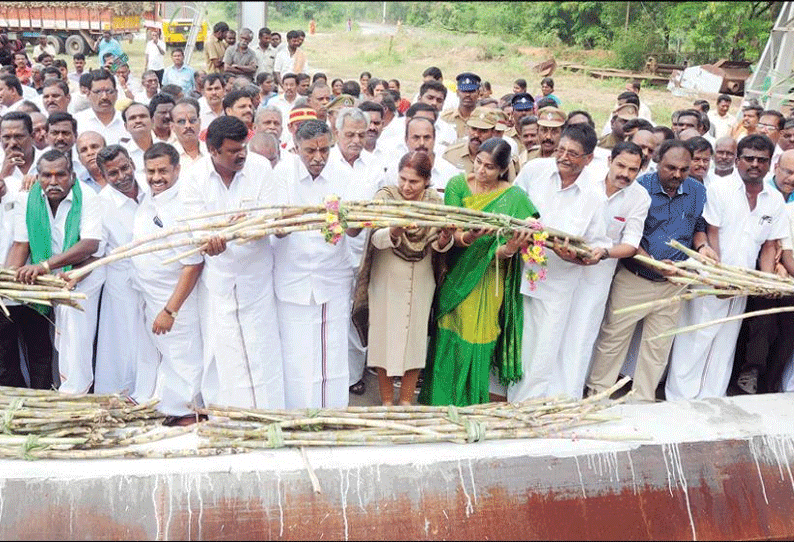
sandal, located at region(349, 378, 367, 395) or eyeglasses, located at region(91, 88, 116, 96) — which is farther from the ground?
eyeglasses, located at region(91, 88, 116, 96)

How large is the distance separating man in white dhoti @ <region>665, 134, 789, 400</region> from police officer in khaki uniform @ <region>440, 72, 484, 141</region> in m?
2.47

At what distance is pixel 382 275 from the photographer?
4.16 meters

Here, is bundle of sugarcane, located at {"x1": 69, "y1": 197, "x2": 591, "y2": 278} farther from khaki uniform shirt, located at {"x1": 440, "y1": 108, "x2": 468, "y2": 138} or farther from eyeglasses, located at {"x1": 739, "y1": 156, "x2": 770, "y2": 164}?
khaki uniform shirt, located at {"x1": 440, "y1": 108, "x2": 468, "y2": 138}

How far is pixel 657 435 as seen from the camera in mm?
3805

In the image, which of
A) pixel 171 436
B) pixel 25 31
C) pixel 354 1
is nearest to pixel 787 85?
pixel 171 436

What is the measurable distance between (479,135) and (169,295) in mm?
2169

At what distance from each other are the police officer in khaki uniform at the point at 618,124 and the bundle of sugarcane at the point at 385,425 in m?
2.97

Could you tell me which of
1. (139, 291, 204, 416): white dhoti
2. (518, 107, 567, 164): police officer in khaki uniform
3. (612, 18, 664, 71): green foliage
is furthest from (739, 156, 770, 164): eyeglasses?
(612, 18, 664, 71): green foliage

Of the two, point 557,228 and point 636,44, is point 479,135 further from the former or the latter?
point 636,44

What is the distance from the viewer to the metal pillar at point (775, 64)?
29.8ft

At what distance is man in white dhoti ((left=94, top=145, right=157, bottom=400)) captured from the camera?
415 centimetres

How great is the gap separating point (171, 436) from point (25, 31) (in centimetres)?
1676

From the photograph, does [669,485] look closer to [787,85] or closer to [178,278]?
[178,278]

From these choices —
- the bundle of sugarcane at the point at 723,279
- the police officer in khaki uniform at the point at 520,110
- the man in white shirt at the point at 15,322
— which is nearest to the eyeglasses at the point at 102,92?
the man in white shirt at the point at 15,322
